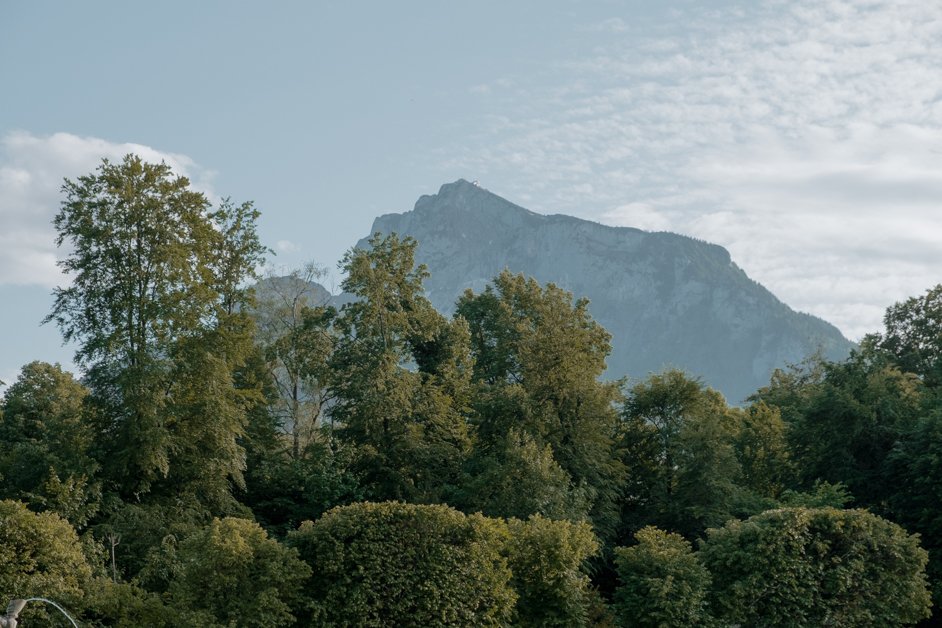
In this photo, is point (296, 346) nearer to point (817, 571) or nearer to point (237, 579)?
point (237, 579)

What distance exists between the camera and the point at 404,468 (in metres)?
43.3

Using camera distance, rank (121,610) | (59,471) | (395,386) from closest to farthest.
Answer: (121,610)
(59,471)
(395,386)

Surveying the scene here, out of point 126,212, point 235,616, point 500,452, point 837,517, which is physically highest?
point 126,212

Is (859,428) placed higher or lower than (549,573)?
higher

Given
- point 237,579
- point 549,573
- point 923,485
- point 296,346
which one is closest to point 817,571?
point 923,485

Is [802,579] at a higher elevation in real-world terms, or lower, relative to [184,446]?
lower

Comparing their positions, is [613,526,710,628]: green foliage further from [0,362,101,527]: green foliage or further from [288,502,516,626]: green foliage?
[0,362,101,527]: green foliage

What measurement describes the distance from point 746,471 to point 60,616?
34.5 meters

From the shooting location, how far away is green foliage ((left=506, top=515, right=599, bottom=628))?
34500 millimetres

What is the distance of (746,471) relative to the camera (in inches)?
2071

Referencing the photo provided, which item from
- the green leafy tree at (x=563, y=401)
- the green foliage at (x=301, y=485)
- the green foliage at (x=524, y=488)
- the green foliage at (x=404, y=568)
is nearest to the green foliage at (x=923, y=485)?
Result: the green leafy tree at (x=563, y=401)

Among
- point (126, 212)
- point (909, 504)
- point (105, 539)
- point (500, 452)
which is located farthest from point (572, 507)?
point (126, 212)

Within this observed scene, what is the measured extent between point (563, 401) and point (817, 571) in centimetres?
1387

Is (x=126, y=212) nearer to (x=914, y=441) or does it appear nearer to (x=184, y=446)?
(x=184, y=446)
